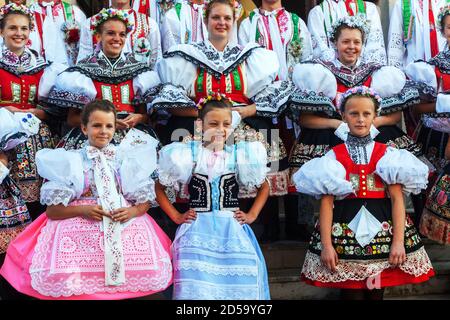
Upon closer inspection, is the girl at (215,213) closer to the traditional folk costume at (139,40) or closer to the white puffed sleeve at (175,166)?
the white puffed sleeve at (175,166)

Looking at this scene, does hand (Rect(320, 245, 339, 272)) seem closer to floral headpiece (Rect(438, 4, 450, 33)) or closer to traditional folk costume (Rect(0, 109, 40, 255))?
traditional folk costume (Rect(0, 109, 40, 255))

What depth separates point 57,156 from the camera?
363cm

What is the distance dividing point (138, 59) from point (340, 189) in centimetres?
180

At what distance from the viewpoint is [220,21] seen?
4578mm

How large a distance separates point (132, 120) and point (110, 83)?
0.29m

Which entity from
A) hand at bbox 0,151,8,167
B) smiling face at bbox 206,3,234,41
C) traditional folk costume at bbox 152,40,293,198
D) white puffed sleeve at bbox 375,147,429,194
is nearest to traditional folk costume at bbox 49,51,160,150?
traditional folk costume at bbox 152,40,293,198

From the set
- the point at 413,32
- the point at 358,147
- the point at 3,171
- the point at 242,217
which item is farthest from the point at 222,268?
the point at 413,32

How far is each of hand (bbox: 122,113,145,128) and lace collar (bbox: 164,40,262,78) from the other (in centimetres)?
45

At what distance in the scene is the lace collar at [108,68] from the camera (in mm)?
4496

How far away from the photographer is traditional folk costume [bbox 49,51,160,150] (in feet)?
14.4

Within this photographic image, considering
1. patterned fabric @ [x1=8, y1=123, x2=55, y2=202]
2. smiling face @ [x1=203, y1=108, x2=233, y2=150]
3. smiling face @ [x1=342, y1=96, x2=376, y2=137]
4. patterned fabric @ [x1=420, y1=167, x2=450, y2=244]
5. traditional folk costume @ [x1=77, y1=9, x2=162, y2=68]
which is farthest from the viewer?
traditional folk costume @ [x1=77, y1=9, x2=162, y2=68]

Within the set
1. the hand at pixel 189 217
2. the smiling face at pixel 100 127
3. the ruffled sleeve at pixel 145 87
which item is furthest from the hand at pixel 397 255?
the ruffled sleeve at pixel 145 87

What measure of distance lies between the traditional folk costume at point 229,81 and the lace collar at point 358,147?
0.74 metres

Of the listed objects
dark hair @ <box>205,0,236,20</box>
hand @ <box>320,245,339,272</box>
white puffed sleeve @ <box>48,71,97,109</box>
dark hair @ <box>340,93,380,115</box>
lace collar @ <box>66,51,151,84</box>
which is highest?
dark hair @ <box>205,0,236,20</box>
